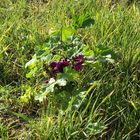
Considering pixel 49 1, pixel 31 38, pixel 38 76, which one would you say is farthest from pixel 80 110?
pixel 49 1

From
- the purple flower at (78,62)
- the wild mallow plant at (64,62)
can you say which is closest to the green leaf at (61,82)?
the wild mallow plant at (64,62)

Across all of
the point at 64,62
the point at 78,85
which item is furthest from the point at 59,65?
the point at 78,85

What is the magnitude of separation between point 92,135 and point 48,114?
0.24 metres

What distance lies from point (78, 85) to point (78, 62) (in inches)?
4.7

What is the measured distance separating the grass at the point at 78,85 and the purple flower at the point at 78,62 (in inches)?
3.2

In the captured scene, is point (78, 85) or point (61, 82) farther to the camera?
point (78, 85)

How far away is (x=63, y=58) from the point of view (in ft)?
6.10

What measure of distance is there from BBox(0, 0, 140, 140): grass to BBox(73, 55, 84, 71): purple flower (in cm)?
8

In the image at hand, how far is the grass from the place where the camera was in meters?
1.68

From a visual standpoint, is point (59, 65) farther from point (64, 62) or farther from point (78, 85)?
point (78, 85)

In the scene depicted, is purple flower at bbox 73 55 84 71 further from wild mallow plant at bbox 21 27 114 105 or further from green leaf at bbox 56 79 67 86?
green leaf at bbox 56 79 67 86

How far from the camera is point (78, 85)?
6.11ft

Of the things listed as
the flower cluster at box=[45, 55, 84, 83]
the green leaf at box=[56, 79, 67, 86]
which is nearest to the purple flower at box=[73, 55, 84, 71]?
the flower cluster at box=[45, 55, 84, 83]

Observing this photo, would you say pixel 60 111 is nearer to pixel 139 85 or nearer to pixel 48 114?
pixel 48 114
